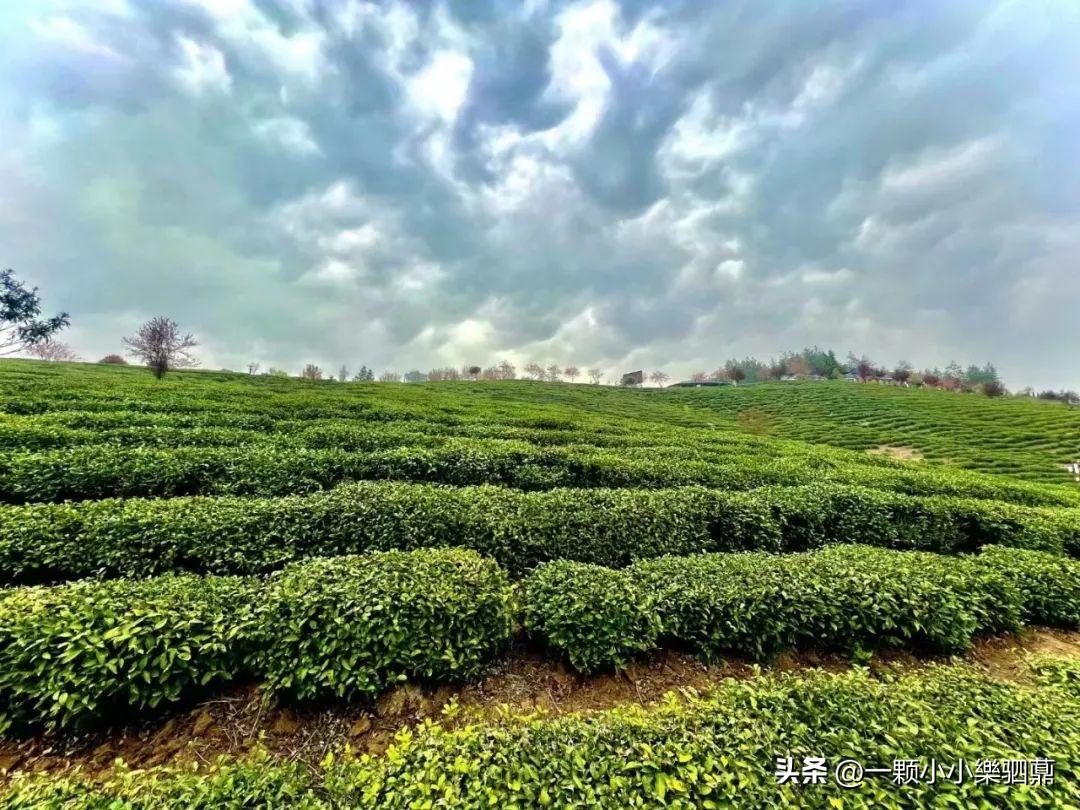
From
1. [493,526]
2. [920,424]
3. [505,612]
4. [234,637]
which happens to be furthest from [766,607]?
[920,424]

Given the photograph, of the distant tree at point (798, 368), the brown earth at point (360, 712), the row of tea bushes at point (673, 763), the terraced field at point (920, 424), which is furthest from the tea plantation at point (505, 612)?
the distant tree at point (798, 368)

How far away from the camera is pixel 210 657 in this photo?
195 inches

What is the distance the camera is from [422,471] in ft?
40.6

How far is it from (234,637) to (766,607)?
22.5 ft

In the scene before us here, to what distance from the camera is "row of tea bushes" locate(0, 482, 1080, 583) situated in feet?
23.0

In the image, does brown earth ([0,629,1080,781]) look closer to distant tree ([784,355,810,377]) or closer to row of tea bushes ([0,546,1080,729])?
row of tea bushes ([0,546,1080,729])

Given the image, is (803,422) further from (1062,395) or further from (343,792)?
(1062,395)

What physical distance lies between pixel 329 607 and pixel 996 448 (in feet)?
156

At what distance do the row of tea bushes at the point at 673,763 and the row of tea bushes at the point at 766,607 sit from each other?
1320 millimetres

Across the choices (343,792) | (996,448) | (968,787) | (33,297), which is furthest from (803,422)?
(33,297)

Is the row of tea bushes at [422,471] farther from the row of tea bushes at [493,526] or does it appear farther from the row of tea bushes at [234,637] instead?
the row of tea bushes at [234,637]

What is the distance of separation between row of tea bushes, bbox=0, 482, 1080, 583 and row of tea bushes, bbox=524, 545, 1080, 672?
1503mm

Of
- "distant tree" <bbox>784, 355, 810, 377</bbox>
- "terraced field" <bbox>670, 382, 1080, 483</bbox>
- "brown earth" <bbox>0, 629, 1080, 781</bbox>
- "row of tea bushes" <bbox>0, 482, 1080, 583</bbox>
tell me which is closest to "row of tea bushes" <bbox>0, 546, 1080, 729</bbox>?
"brown earth" <bbox>0, 629, 1080, 781</bbox>

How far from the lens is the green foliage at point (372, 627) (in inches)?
196
